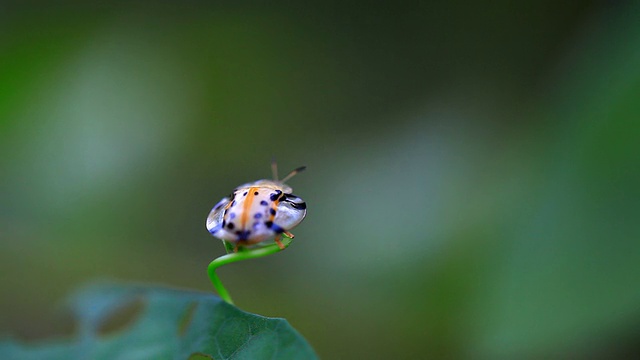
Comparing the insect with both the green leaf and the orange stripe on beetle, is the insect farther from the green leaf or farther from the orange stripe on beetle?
the green leaf

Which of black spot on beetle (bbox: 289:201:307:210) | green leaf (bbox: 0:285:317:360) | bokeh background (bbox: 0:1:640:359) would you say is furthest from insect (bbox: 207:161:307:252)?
bokeh background (bbox: 0:1:640:359)

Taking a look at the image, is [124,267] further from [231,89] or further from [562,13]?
[562,13]

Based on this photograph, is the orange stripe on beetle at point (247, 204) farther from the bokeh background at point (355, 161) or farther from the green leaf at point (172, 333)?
the bokeh background at point (355, 161)

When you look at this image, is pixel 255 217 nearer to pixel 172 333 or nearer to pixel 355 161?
pixel 172 333

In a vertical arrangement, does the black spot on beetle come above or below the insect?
above

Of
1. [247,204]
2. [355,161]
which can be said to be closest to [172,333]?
[247,204]

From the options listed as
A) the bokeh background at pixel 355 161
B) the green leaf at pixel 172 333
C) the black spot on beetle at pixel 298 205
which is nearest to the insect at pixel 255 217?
the black spot on beetle at pixel 298 205
